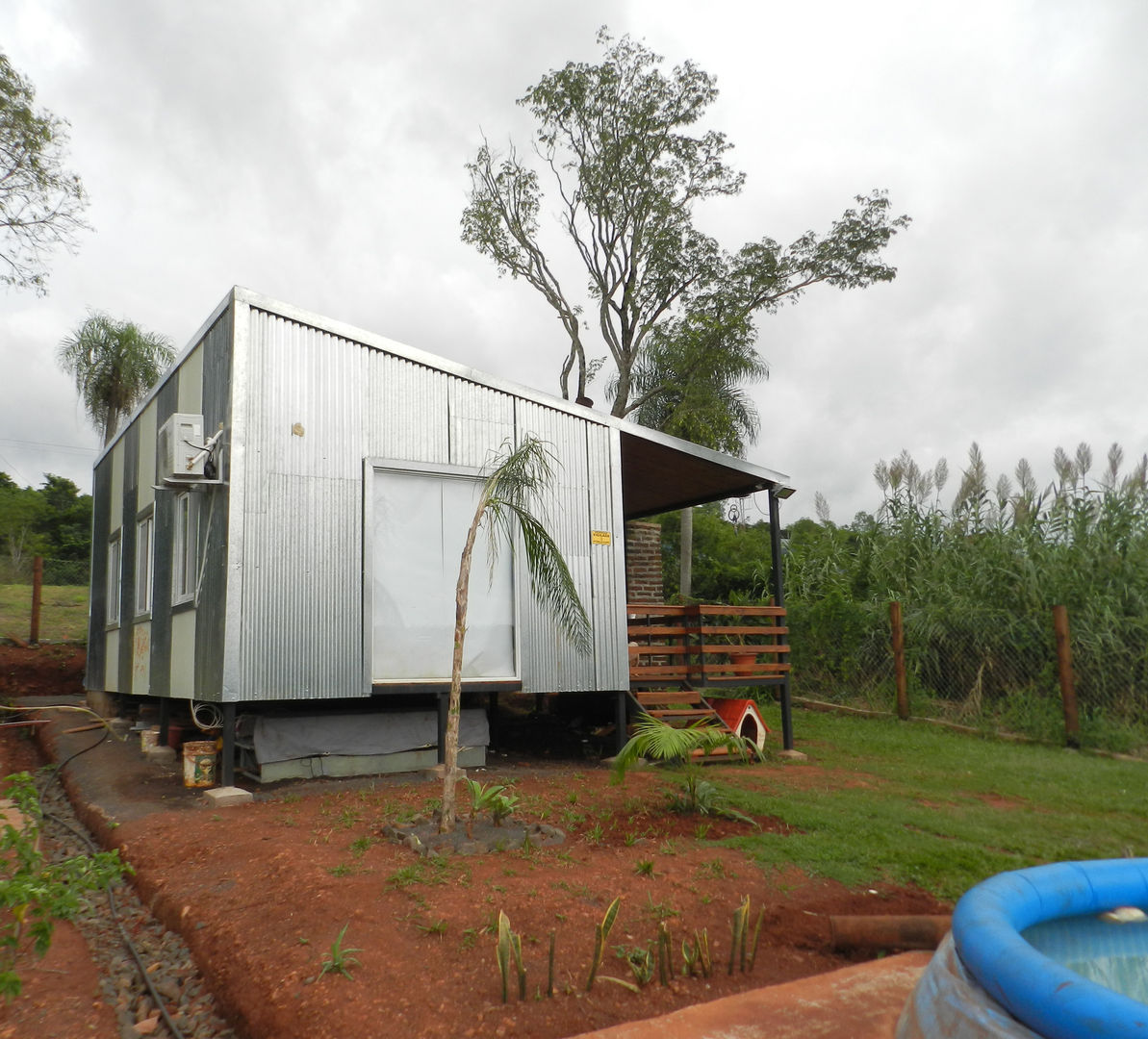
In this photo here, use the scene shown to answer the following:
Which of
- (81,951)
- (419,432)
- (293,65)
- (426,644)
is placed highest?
(293,65)

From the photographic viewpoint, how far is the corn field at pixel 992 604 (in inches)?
405

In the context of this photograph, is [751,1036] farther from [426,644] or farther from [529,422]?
[529,422]

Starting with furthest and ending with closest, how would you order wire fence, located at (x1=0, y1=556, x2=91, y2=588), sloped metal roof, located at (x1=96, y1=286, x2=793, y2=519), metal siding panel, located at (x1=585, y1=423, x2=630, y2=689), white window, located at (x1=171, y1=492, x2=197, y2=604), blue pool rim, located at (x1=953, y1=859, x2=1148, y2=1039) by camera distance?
wire fence, located at (x1=0, y1=556, x2=91, y2=588) → metal siding panel, located at (x1=585, y1=423, x2=630, y2=689) → white window, located at (x1=171, y1=492, x2=197, y2=604) → sloped metal roof, located at (x1=96, y1=286, x2=793, y2=519) → blue pool rim, located at (x1=953, y1=859, x2=1148, y2=1039)

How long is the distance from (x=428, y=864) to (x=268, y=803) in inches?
95.2

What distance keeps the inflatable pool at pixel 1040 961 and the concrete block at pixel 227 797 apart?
5.37 metres

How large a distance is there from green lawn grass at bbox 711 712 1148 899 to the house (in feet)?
8.35

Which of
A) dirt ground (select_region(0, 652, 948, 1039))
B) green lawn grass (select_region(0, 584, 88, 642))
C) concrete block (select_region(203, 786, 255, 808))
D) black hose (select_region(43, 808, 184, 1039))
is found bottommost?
black hose (select_region(43, 808, 184, 1039))

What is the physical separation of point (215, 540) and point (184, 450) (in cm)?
77

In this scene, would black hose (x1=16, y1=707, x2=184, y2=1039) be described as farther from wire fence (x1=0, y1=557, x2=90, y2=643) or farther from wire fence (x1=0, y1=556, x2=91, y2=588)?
wire fence (x1=0, y1=556, x2=91, y2=588)

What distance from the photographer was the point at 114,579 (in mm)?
12172

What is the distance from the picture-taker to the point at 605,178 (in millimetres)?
18688

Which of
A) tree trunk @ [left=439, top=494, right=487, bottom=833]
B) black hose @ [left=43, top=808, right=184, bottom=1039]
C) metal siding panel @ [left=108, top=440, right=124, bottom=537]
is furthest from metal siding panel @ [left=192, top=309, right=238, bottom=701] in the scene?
metal siding panel @ [left=108, top=440, right=124, bottom=537]

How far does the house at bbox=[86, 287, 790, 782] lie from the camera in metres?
7.10

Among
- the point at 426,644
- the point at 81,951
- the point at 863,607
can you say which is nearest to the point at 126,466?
the point at 426,644
